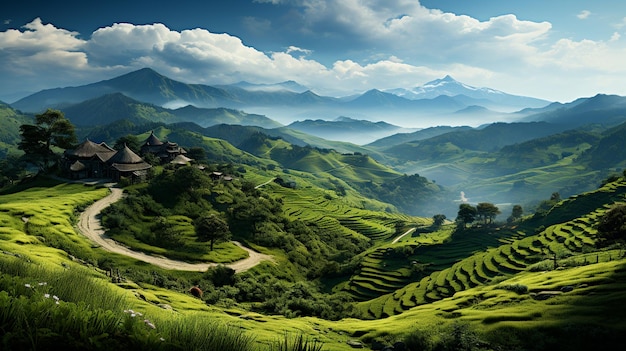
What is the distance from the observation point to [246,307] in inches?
1715

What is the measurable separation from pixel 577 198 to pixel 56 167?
510ft

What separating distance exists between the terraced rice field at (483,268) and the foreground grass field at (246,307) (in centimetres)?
31

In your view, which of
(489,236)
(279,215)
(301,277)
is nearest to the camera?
(301,277)

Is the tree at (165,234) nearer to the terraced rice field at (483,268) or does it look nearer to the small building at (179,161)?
the terraced rice field at (483,268)

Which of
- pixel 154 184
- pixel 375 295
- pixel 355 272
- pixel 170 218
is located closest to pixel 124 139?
pixel 154 184

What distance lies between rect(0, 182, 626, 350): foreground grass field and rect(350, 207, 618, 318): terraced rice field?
310mm

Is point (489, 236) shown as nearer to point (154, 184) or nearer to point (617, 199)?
point (617, 199)

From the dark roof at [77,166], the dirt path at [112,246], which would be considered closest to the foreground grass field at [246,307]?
the dirt path at [112,246]

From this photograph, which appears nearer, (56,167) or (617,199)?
(56,167)

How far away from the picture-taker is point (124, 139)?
11544 centimetres

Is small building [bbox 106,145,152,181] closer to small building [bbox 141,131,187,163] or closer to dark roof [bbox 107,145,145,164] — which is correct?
dark roof [bbox 107,145,145,164]

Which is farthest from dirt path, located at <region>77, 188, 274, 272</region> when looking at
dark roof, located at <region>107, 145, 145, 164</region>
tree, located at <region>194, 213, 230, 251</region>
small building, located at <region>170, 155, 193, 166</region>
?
small building, located at <region>170, 155, 193, 166</region>

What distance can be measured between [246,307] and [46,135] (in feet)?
248

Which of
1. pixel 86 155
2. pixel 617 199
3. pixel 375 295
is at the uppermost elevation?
pixel 86 155
